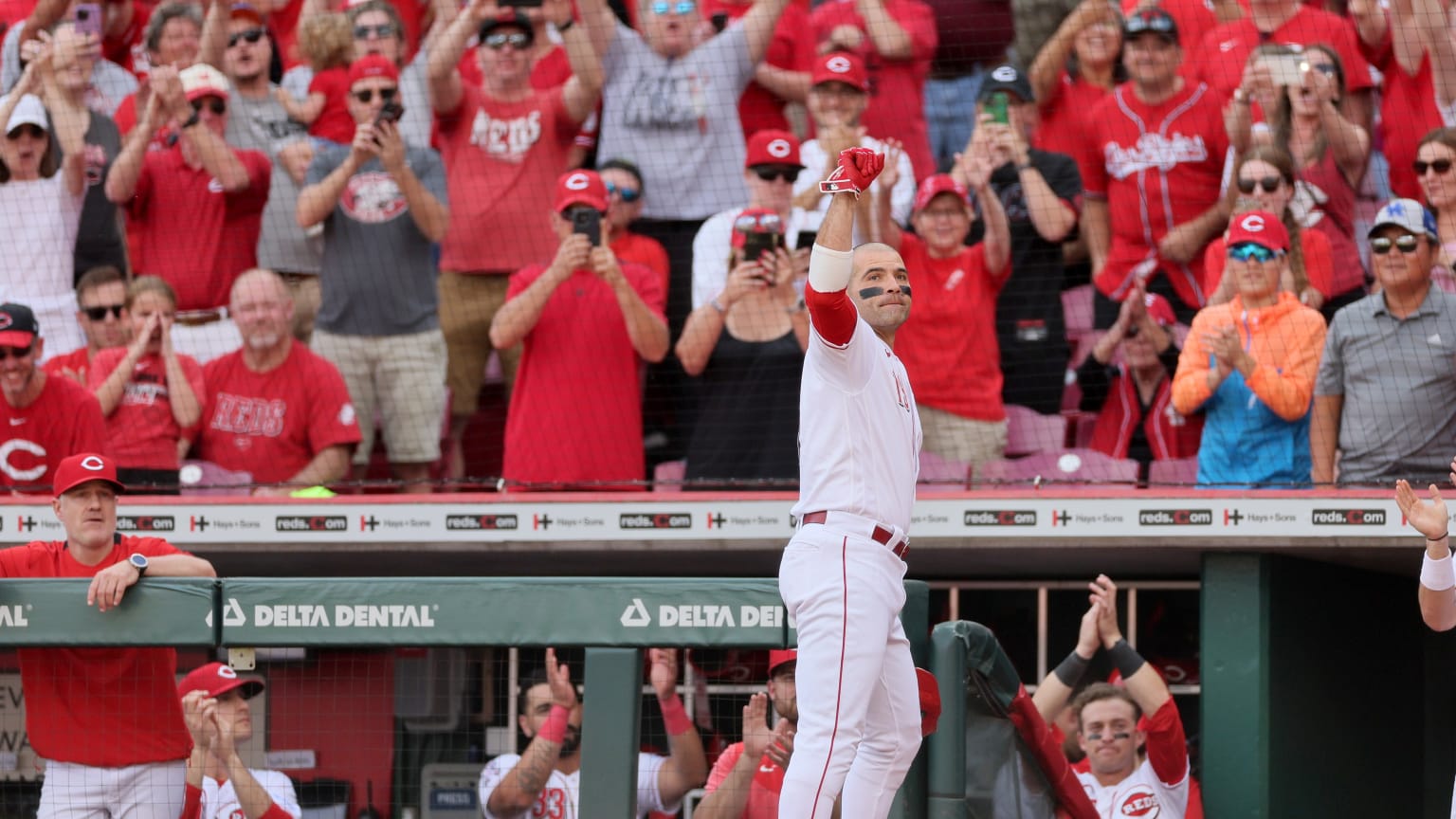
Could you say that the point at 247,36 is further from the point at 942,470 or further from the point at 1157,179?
the point at 1157,179

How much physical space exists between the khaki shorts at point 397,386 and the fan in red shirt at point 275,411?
21 centimetres

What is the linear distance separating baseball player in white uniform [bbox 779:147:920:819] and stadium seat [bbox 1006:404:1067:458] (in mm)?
A: 3435

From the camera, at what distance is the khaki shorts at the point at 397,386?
326 inches

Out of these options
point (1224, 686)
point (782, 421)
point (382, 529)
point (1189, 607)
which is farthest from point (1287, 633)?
point (382, 529)

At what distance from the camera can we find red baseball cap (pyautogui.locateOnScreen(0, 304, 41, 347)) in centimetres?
743

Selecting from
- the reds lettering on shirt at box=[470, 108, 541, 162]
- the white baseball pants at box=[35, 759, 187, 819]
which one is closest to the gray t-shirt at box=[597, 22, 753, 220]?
the reds lettering on shirt at box=[470, 108, 541, 162]

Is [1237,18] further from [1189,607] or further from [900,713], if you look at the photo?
[900,713]

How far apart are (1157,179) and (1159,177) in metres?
0.01

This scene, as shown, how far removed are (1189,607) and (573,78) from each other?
3570mm

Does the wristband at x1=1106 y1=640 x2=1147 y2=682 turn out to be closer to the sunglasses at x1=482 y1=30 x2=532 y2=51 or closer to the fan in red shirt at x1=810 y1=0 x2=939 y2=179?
the fan in red shirt at x1=810 y1=0 x2=939 y2=179

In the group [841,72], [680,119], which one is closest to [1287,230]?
[841,72]

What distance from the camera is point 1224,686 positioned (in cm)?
678

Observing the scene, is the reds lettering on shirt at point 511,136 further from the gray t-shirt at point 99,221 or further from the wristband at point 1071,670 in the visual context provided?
the wristband at point 1071,670

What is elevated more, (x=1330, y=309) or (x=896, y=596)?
(x=1330, y=309)
